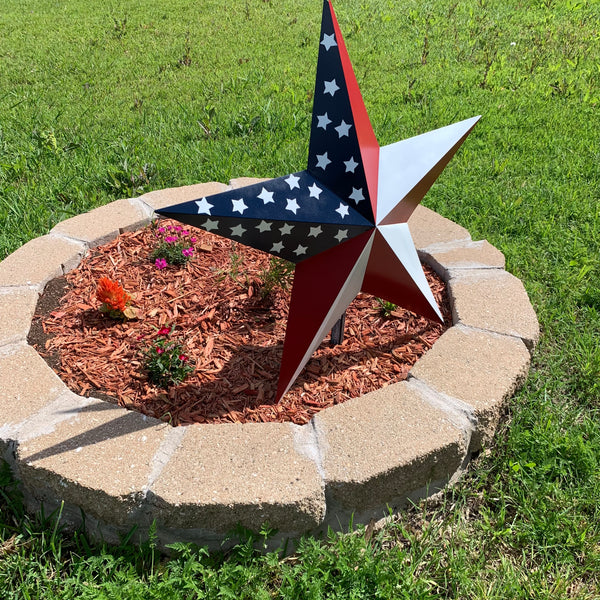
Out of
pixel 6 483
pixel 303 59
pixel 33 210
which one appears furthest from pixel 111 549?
pixel 303 59

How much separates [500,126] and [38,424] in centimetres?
459

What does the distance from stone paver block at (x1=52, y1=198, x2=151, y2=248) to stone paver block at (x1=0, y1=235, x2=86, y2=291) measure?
3.7 inches

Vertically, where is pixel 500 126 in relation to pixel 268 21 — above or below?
below

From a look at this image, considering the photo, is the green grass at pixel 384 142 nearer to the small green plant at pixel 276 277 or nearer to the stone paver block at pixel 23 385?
the stone paver block at pixel 23 385

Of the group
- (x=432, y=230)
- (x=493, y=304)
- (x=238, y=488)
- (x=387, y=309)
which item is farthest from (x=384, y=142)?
(x=238, y=488)

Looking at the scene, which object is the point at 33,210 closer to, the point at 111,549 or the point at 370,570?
the point at 111,549

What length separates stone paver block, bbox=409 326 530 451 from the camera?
2.40 meters

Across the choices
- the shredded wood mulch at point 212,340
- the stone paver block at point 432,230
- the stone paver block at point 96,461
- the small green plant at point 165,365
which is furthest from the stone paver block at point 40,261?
the stone paver block at point 432,230

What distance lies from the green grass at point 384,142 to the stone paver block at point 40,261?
0.54m

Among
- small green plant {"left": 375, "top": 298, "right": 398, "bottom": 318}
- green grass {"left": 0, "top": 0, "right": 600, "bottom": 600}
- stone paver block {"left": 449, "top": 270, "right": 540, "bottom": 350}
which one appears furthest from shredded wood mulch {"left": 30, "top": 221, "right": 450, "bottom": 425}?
green grass {"left": 0, "top": 0, "right": 600, "bottom": 600}

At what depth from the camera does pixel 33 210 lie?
406 cm

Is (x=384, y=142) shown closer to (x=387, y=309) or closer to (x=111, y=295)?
(x=387, y=309)

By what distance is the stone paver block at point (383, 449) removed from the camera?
213cm

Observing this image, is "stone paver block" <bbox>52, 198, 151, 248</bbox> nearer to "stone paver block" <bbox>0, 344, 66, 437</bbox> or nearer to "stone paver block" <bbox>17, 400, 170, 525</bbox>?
"stone paver block" <bbox>0, 344, 66, 437</bbox>
